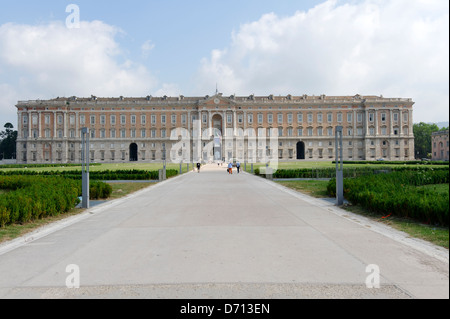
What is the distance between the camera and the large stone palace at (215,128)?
279 feet

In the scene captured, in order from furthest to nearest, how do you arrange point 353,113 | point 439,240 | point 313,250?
point 353,113
point 439,240
point 313,250

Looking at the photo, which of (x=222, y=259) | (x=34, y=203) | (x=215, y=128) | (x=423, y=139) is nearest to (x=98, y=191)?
(x=34, y=203)

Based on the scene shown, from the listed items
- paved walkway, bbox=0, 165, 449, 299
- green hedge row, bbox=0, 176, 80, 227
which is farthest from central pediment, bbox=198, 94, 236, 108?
paved walkway, bbox=0, 165, 449, 299

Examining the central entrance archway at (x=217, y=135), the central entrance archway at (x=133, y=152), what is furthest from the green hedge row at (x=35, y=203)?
the central entrance archway at (x=133, y=152)

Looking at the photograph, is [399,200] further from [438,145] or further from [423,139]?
[423,139]

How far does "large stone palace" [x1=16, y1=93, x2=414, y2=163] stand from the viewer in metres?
85.1

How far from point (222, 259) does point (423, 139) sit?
108 m

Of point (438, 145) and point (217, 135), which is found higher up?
point (217, 135)

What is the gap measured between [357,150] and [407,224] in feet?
274

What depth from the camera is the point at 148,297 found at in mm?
3889

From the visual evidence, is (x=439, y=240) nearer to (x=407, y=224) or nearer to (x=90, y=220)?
(x=407, y=224)

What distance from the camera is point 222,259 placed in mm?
5422

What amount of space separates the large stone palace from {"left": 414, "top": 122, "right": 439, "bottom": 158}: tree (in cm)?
1488
